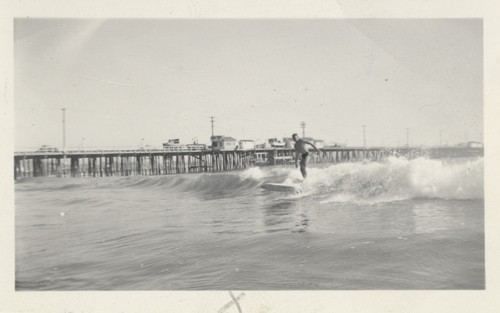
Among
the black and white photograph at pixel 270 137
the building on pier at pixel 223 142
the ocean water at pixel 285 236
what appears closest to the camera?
the ocean water at pixel 285 236

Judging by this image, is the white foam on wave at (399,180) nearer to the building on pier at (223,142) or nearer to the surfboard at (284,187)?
the surfboard at (284,187)

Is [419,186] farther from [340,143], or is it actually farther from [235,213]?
[235,213]

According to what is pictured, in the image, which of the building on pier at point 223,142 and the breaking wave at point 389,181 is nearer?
the breaking wave at point 389,181

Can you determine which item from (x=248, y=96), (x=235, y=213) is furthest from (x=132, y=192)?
(x=248, y=96)

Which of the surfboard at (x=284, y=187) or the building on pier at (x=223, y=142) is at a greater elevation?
the building on pier at (x=223, y=142)

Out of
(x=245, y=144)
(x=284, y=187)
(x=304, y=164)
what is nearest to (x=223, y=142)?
(x=245, y=144)

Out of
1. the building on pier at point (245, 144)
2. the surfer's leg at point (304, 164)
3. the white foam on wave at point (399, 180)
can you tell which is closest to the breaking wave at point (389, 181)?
the white foam on wave at point (399, 180)
